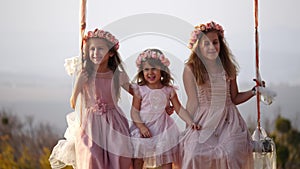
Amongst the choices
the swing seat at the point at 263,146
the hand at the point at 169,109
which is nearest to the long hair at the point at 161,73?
the hand at the point at 169,109

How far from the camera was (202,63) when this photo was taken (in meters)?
3.11

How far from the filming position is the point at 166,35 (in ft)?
10.3

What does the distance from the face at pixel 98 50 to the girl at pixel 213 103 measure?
421mm

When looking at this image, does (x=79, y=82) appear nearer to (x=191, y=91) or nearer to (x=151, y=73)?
(x=151, y=73)

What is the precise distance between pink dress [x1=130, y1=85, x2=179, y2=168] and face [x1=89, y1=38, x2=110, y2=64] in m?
0.23

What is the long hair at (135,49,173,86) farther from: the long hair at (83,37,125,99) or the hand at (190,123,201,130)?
the hand at (190,123,201,130)

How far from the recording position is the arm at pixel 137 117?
3.02m

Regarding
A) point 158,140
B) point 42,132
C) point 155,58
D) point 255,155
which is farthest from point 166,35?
point 42,132

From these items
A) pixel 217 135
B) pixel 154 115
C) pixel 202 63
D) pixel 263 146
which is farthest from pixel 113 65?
pixel 263 146

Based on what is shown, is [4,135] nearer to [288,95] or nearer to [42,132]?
[42,132]

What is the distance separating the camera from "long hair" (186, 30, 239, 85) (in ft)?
10.2

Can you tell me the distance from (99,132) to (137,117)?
205mm

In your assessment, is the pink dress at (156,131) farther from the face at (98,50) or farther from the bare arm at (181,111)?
the face at (98,50)

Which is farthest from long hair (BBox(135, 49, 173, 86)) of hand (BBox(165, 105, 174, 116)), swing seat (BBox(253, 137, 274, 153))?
swing seat (BBox(253, 137, 274, 153))
